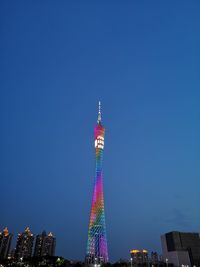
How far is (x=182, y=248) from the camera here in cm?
11656

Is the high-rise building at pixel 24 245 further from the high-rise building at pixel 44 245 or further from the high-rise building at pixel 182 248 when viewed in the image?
the high-rise building at pixel 182 248

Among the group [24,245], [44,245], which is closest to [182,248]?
[44,245]

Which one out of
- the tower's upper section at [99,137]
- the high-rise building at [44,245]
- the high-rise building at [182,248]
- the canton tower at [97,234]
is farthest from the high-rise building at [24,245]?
the tower's upper section at [99,137]

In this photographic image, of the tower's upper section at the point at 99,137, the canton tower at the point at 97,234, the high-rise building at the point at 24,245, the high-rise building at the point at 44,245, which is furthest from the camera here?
the high-rise building at the point at 44,245

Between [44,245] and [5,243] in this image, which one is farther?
[44,245]

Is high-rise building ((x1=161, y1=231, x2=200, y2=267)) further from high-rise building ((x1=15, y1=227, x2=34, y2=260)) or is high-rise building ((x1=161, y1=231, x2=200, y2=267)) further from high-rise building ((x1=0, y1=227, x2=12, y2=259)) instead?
high-rise building ((x1=0, y1=227, x2=12, y2=259))

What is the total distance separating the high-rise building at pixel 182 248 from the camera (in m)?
113

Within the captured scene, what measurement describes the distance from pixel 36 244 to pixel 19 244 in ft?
29.4

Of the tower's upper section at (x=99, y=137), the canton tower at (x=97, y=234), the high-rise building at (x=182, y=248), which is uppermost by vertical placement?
→ the tower's upper section at (x=99, y=137)

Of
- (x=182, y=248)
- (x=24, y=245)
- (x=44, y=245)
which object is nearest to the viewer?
(x=182, y=248)

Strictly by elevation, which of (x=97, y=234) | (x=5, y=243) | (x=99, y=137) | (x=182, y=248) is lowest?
(x=97, y=234)

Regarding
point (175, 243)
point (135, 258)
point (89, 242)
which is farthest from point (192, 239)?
point (89, 242)

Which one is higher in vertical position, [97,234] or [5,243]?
[5,243]

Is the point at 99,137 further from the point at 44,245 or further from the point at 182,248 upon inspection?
the point at 44,245
